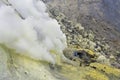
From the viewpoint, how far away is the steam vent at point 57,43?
16.7 meters

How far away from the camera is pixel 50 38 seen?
67.5 feet

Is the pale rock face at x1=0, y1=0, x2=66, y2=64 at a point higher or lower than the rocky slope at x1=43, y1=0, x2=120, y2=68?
lower

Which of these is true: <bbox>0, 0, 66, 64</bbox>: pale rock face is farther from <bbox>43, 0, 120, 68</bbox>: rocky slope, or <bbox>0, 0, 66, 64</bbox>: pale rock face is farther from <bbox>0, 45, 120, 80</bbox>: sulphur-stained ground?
<bbox>43, 0, 120, 68</bbox>: rocky slope

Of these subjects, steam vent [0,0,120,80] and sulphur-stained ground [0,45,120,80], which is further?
steam vent [0,0,120,80]

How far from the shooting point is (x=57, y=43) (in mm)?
20609

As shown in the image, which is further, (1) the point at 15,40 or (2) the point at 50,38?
(2) the point at 50,38

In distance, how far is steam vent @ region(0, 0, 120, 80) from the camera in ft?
54.6

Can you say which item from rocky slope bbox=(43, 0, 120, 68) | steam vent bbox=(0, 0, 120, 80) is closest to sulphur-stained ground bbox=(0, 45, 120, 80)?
steam vent bbox=(0, 0, 120, 80)

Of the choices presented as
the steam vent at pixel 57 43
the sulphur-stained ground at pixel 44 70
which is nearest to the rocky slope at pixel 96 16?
the steam vent at pixel 57 43

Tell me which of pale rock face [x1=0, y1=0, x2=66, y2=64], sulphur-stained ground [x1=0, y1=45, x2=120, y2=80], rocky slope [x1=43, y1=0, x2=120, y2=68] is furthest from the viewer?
rocky slope [x1=43, y1=0, x2=120, y2=68]

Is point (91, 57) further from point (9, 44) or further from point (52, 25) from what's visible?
A: point (9, 44)

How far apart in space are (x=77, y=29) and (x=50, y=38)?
18.8 feet

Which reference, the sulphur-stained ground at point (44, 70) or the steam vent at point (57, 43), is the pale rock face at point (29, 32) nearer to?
the steam vent at point (57, 43)

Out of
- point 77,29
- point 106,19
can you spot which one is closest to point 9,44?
point 77,29
